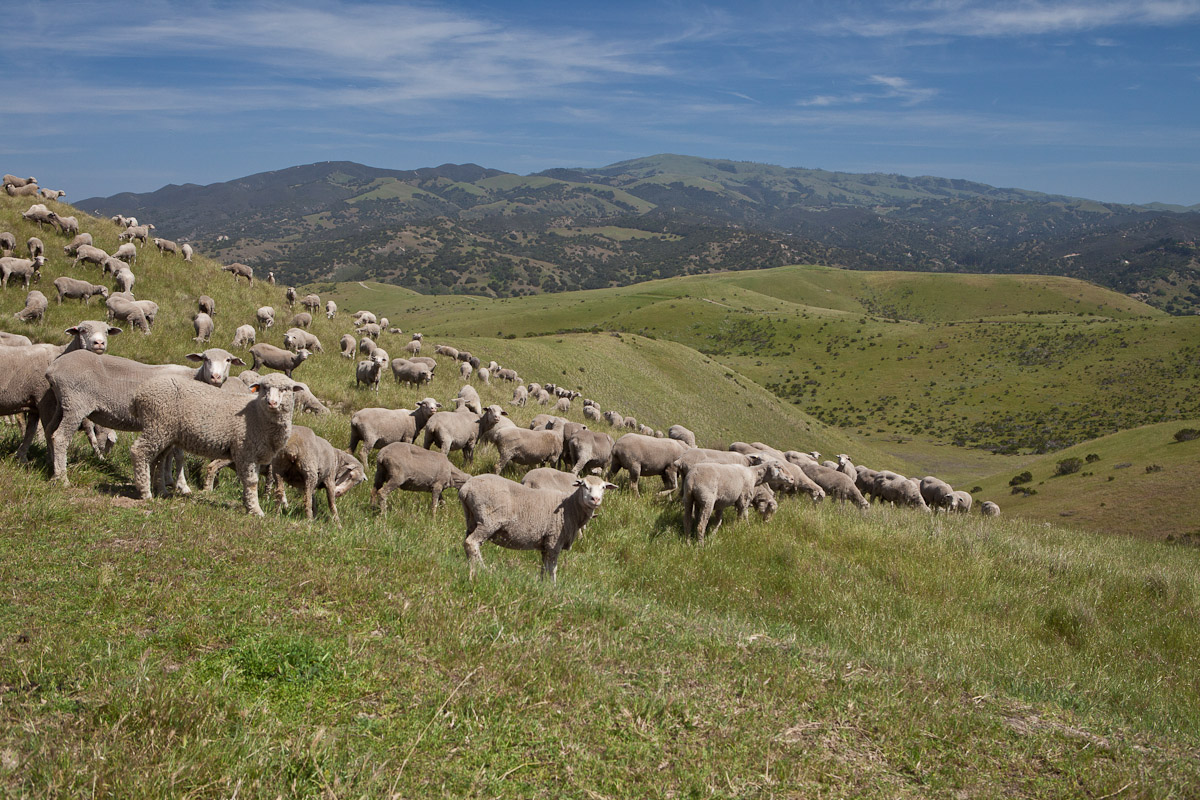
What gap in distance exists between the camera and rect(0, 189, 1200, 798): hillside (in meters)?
4.59

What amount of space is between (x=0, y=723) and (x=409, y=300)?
201m

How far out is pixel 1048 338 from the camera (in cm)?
11338

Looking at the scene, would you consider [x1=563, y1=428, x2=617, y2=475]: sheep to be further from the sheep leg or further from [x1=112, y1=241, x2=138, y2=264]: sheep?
[x1=112, y1=241, x2=138, y2=264]: sheep

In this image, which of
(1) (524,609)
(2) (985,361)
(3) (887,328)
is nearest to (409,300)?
(3) (887,328)

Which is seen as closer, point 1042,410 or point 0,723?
point 0,723

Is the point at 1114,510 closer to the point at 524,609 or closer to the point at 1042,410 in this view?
the point at 524,609

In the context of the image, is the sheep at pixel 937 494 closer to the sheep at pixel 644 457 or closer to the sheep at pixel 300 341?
the sheep at pixel 644 457

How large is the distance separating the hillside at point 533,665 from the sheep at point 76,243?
1745 centimetres

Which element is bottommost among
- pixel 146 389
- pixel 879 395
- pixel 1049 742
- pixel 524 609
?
pixel 879 395

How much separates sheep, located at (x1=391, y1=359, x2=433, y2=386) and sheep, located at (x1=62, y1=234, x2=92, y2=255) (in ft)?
38.5

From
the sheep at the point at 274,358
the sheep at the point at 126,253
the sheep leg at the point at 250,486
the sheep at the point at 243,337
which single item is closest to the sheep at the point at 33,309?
the sheep at the point at 243,337

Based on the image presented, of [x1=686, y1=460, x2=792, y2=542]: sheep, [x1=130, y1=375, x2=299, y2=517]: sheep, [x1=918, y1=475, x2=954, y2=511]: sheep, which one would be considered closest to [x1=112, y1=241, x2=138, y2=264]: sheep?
[x1=130, y1=375, x2=299, y2=517]: sheep

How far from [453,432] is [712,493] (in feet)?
22.0

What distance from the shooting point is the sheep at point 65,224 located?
84.5ft
